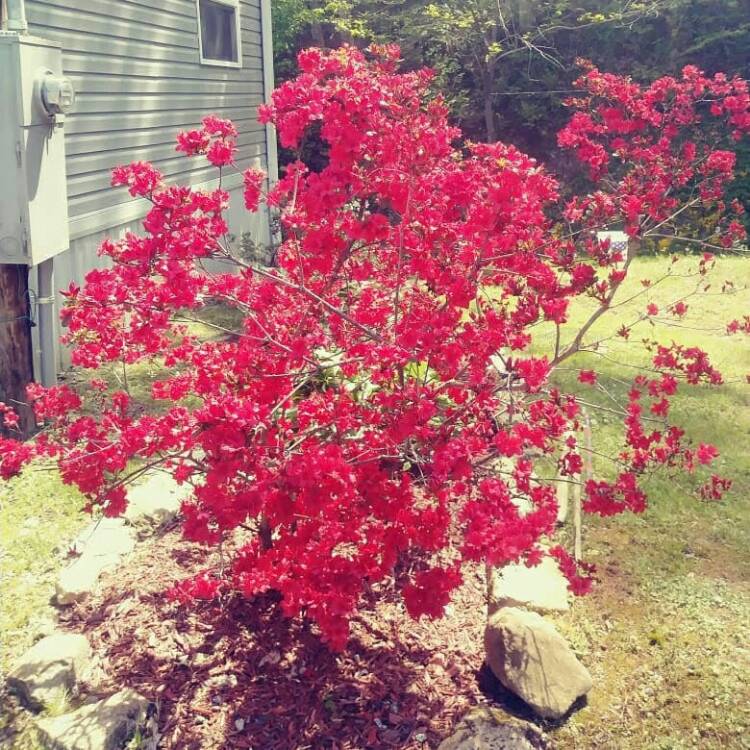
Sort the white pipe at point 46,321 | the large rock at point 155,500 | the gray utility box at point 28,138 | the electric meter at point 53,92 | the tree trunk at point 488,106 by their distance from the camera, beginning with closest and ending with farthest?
the large rock at point 155,500, the gray utility box at point 28,138, the electric meter at point 53,92, the white pipe at point 46,321, the tree trunk at point 488,106

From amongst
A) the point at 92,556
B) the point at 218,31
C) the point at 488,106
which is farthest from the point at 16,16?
the point at 488,106

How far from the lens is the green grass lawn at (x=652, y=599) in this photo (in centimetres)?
286

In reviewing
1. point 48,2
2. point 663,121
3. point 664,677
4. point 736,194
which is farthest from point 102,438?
point 736,194

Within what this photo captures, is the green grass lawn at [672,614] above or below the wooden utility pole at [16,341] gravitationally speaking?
below

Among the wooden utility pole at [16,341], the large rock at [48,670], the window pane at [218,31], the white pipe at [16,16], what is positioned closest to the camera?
the large rock at [48,670]

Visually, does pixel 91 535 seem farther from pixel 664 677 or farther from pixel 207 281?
pixel 664 677

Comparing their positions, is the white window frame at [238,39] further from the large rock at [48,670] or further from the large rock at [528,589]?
the large rock at [48,670]

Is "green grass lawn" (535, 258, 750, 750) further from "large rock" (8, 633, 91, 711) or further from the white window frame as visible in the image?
the white window frame

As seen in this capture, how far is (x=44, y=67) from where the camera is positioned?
4656 mm

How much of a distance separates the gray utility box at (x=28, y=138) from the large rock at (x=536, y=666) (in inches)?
133

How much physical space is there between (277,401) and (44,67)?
114 inches

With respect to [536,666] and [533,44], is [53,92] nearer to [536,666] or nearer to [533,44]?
[536,666]

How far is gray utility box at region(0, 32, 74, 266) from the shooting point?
441 cm

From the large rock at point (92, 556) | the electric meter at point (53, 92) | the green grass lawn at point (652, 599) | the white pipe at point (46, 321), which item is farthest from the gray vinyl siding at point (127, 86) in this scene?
the large rock at point (92, 556)
